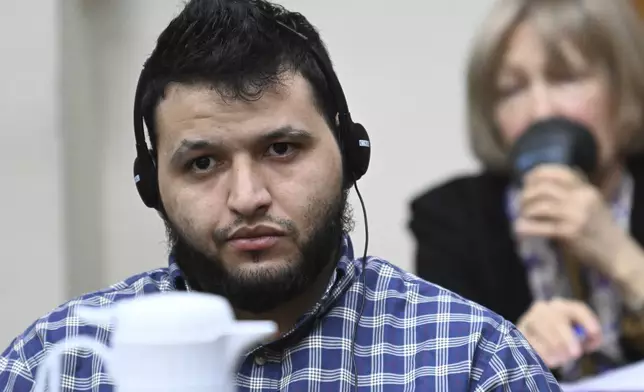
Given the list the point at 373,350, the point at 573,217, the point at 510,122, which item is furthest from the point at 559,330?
the point at 373,350

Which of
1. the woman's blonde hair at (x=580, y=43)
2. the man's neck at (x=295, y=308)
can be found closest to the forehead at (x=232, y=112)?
the man's neck at (x=295, y=308)

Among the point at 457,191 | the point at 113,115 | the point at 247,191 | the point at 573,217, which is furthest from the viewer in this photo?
the point at 113,115

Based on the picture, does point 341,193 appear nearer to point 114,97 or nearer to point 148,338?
point 148,338

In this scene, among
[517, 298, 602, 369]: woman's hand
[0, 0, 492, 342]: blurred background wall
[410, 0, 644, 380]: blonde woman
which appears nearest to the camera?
[517, 298, 602, 369]: woman's hand

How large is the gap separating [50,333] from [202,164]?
23cm

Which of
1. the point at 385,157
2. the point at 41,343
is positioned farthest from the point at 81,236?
the point at 41,343

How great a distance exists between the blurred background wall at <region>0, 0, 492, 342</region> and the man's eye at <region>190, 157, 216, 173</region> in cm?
71

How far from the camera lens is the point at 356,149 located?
719 millimetres

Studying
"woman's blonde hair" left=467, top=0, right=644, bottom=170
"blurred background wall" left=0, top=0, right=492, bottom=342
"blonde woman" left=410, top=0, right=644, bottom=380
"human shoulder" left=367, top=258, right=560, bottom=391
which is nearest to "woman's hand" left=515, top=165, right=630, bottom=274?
"blonde woman" left=410, top=0, right=644, bottom=380

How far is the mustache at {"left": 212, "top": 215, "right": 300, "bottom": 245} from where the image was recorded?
2.07ft

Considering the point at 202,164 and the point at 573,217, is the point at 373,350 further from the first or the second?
the point at 573,217

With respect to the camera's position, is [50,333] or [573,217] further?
[573,217]

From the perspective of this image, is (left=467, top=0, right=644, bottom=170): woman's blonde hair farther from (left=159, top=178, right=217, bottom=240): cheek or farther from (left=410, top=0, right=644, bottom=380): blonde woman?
(left=159, top=178, right=217, bottom=240): cheek

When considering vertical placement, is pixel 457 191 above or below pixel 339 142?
below
